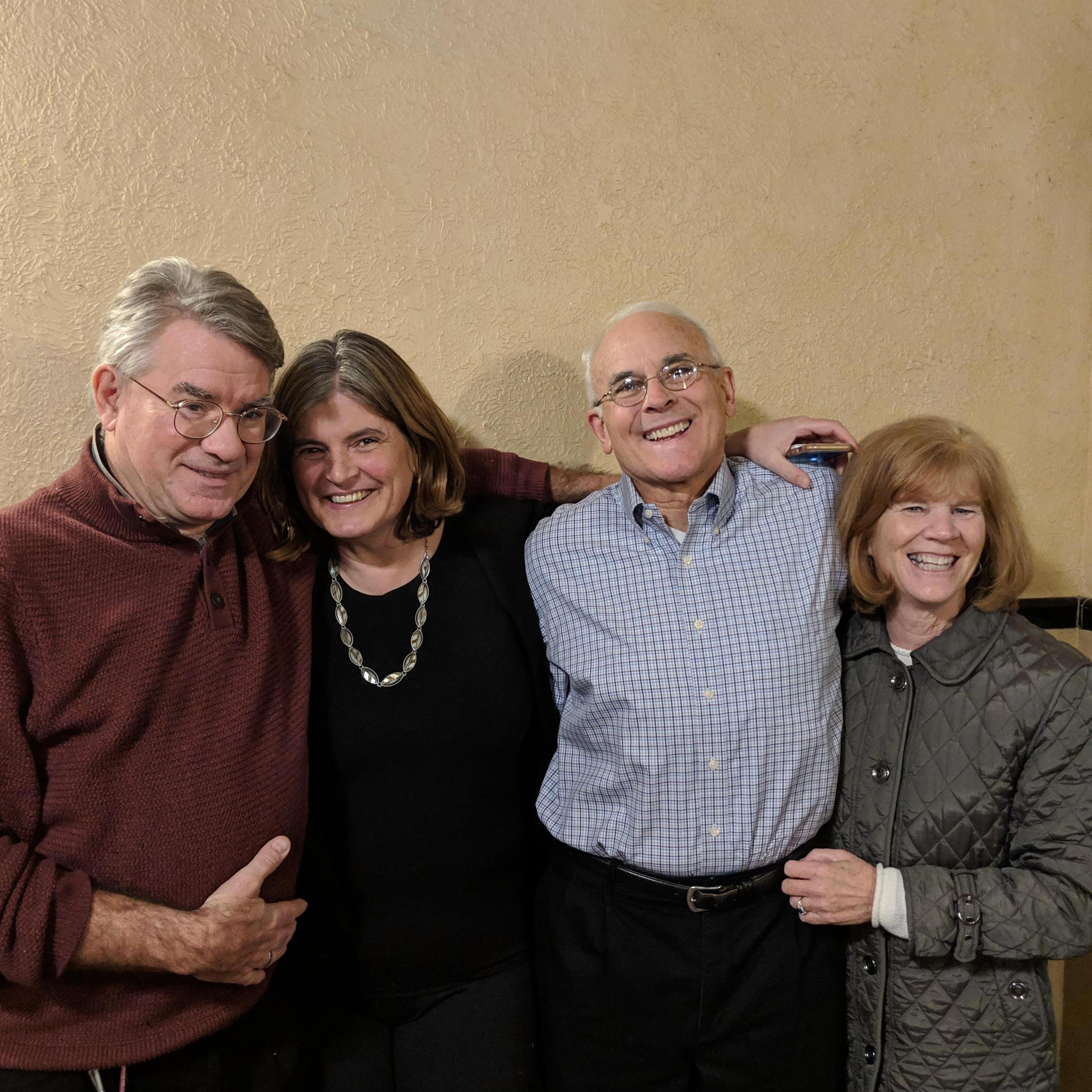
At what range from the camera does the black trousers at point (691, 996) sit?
1645 millimetres

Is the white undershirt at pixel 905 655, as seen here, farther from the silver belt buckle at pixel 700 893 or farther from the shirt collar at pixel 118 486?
the shirt collar at pixel 118 486

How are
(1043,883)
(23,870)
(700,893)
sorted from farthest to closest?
(700,893) < (1043,883) < (23,870)

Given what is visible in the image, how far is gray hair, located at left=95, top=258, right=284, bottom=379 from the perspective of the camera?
1.39 meters

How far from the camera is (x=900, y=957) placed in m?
1.65

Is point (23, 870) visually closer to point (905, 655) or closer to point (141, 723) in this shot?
point (141, 723)

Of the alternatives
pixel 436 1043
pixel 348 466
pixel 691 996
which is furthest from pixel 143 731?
pixel 691 996

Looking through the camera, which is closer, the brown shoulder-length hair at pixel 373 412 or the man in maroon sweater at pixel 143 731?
the man in maroon sweater at pixel 143 731

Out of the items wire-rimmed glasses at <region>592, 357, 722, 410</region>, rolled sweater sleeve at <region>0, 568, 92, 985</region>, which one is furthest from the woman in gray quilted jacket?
rolled sweater sleeve at <region>0, 568, 92, 985</region>

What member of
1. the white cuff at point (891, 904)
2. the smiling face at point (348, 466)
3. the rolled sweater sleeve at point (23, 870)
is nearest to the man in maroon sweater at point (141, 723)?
the rolled sweater sleeve at point (23, 870)

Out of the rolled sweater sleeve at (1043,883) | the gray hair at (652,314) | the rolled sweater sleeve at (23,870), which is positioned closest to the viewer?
the rolled sweater sleeve at (23,870)

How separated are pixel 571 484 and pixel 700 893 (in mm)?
A: 911

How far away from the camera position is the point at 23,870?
131cm

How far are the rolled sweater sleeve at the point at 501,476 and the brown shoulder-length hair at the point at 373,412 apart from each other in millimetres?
158

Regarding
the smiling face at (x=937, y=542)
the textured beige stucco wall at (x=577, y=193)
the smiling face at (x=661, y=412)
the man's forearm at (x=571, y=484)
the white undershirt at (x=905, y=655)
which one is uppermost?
the textured beige stucco wall at (x=577, y=193)
